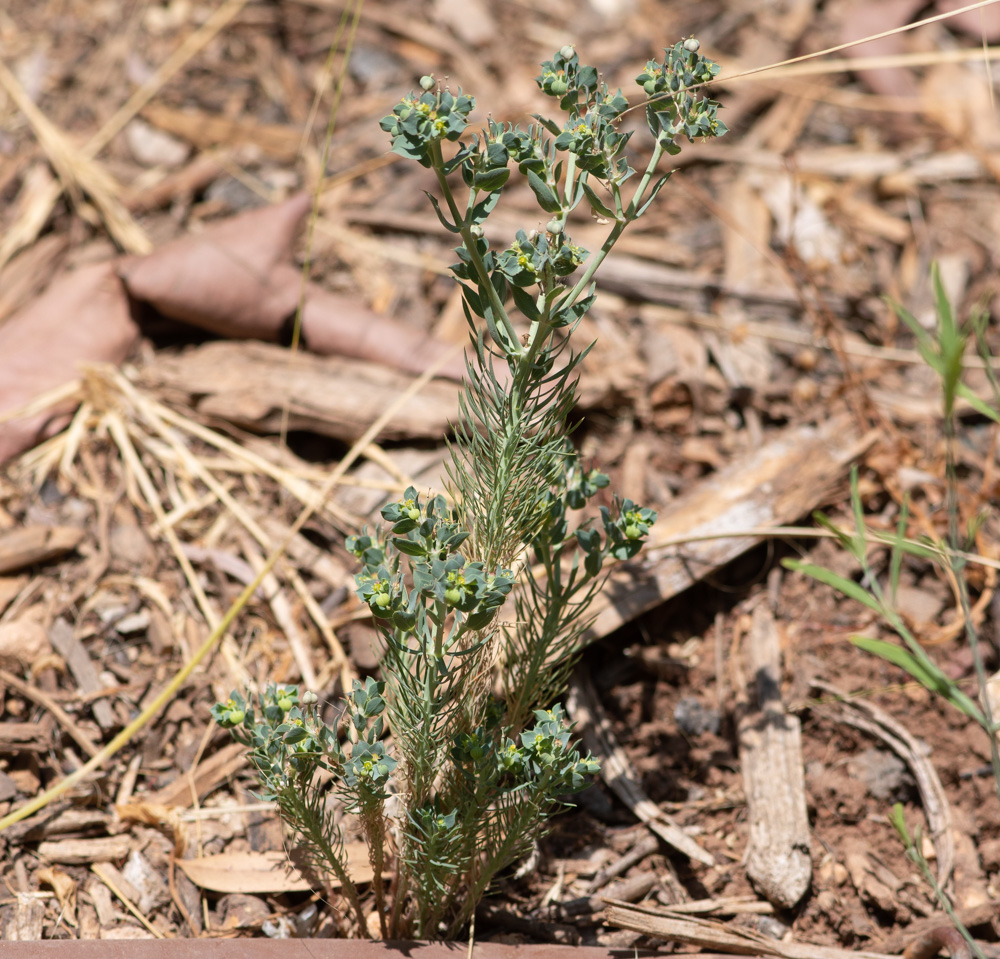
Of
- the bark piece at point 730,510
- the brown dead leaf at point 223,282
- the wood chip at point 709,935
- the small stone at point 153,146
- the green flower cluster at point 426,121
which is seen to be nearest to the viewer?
the green flower cluster at point 426,121

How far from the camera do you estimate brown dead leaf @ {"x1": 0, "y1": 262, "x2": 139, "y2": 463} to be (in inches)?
95.5

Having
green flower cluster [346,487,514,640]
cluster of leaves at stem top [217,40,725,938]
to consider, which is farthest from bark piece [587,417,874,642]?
green flower cluster [346,487,514,640]

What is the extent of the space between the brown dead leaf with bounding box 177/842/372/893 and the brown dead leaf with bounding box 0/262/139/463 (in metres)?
1.28

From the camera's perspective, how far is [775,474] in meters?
2.35

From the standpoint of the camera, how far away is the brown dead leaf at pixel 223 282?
256 centimetres

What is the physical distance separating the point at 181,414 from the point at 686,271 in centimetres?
182

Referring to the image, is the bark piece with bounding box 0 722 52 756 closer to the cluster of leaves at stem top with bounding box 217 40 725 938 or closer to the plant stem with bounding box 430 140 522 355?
the cluster of leaves at stem top with bounding box 217 40 725 938

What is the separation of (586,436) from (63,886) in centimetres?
174

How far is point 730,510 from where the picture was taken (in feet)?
7.48

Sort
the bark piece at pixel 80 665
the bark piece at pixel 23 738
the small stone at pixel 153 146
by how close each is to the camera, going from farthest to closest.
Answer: the small stone at pixel 153 146, the bark piece at pixel 80 665, the bark piece at pixel 23 738

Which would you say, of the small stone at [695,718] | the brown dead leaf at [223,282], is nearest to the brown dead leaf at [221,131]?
the brown dead leaf at [223,282]

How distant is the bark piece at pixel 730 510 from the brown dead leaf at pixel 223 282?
131cm

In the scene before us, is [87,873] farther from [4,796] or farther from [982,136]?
[982,136]

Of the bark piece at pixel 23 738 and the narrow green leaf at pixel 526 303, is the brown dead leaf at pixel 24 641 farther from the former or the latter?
the narrow green leaf at pixel 526 303
